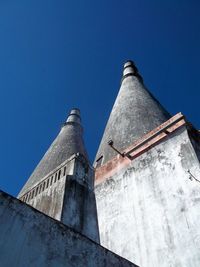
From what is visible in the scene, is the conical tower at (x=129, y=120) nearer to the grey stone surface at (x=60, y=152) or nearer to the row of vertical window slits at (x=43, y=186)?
the grey stone surface at (x=60, y=152)

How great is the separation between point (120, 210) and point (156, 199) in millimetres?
994

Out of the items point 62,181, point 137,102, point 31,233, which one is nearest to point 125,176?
point 62,181

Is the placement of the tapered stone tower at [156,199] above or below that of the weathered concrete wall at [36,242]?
above

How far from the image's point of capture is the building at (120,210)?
3115mm

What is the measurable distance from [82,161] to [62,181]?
34.7 inches

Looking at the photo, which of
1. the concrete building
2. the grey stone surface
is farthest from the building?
the grey stone surface

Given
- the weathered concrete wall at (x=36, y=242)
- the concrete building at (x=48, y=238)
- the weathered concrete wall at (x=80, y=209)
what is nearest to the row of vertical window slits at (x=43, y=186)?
the weathered concrete wall at (x=80, y=209)

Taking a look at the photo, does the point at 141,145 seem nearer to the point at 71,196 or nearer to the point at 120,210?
the point at 120,210

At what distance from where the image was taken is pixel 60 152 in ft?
33.0

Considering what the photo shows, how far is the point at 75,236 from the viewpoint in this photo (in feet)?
11.3

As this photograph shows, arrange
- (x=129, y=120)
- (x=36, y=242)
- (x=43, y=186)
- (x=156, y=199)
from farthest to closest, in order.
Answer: (x=129, y=120) → (x=43, y=186) → (x=156, y=199) → (x=36, y=242)

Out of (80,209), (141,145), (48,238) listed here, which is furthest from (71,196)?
(48,238)

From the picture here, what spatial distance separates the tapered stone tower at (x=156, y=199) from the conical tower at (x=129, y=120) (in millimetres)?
1360

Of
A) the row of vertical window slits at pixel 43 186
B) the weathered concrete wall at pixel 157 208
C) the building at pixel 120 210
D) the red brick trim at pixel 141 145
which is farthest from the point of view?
the row of vertical window slits at pixel 43 186
